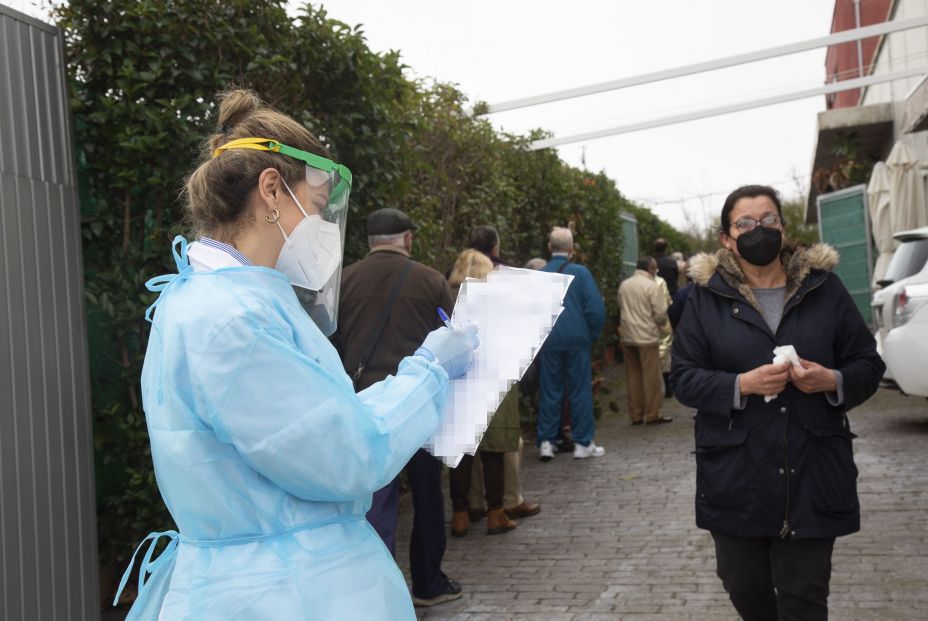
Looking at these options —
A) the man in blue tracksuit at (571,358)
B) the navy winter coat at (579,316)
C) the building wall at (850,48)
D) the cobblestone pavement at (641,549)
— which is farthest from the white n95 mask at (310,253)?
the building wall at (850,48)

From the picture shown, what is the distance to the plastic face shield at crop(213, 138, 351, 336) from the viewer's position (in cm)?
210

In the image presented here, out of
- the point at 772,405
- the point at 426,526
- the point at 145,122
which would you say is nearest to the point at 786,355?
the point at 772,405

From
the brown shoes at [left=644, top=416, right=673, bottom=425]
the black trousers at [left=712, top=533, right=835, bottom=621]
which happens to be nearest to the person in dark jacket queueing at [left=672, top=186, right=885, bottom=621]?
the black trousers at [left=712, top=533, right=835, bottom=621]

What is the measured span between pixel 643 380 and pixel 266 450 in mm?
10339

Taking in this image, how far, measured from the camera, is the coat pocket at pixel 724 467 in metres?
3.66

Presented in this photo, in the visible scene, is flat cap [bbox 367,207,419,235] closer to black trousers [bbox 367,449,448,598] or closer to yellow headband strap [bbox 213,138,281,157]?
black trousers [bbox 367,449,448,598]

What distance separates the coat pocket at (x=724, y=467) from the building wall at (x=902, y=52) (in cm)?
1328

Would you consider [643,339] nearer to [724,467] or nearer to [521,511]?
[521,511]

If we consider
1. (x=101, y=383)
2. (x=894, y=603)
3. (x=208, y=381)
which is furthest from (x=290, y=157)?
(x=894, y=603)

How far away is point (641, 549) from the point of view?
6484 mm

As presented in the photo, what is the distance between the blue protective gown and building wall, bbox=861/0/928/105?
15.2 m

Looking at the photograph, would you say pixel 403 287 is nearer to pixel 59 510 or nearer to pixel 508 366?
pixel 59 510

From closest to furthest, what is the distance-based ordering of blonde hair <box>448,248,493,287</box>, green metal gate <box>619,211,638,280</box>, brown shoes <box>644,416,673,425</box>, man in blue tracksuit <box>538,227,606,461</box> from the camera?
blonde hair <box>448,248,493,287</box>
man in blue tracksuit <box>538,227,606,461</box>
brown shoes <box>644,416,673,425</box>
green metal gate <box>619,211,638,280</box>

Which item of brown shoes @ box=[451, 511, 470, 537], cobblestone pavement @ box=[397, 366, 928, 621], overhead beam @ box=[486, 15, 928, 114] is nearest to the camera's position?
cobblestone pavement @ box=[397, 366, 928, 621]
